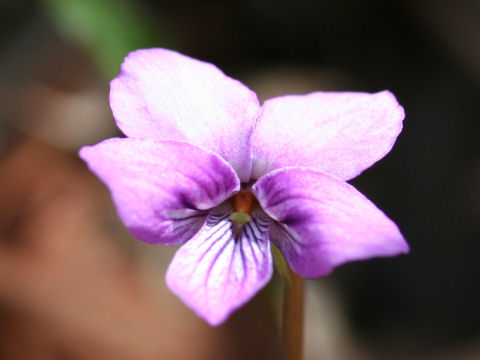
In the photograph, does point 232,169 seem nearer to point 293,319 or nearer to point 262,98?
point 293,319

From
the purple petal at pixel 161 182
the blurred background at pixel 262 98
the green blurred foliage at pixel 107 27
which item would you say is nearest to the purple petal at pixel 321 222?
the purple petal at pixel 161 182

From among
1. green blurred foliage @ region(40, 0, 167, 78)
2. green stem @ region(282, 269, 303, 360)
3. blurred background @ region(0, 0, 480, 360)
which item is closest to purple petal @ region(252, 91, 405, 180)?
green stem @ region(282, 269, 303, 360)

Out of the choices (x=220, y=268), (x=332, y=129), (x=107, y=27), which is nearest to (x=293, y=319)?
(x=220, y=268)

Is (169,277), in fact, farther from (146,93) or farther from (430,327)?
(430,327)

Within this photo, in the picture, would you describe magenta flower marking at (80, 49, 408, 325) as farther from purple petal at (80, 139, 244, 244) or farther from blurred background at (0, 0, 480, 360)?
blurred background at (0, 0, 480, 360)

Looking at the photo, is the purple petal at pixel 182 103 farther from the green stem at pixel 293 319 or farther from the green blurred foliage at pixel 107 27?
the green blurred foliage at pixel 107 27
